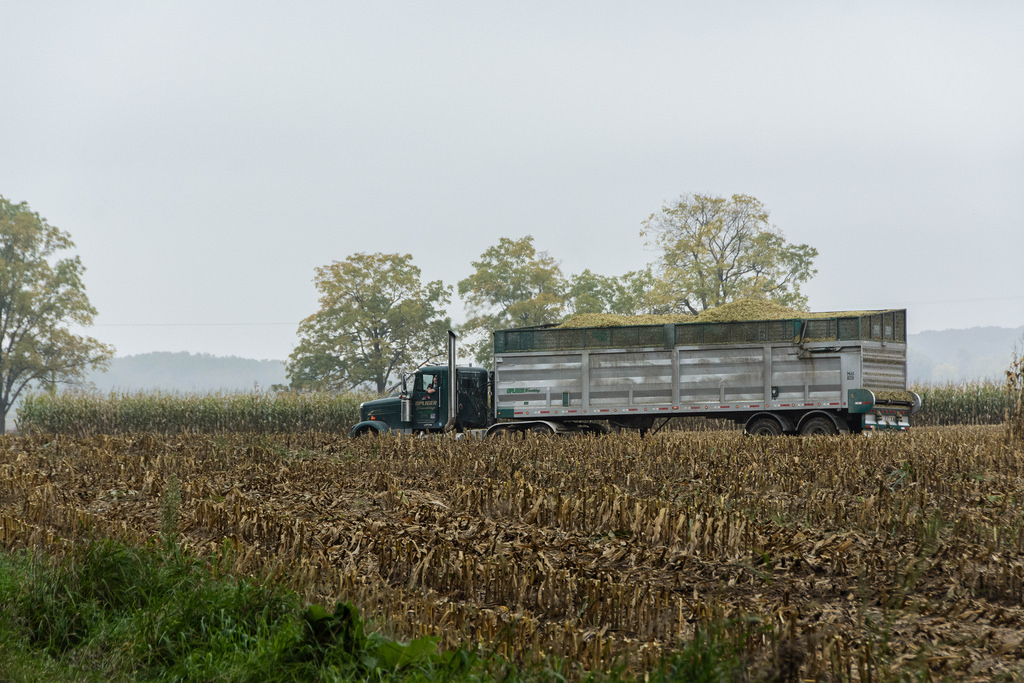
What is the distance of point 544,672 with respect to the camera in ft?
13.3

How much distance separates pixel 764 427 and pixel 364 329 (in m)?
35.8

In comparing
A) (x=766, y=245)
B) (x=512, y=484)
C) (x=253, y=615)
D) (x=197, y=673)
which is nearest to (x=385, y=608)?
(x=253, y=615)

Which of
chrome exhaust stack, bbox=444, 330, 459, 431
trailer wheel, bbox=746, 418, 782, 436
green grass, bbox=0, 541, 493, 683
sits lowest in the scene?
green grass, bbox=0, 541, 493, 683

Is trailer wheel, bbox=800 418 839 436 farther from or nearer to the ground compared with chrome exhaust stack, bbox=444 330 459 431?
nearer to the ground

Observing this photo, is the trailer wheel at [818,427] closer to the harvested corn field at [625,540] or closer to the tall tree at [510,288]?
the harvested corn field at [625,540]

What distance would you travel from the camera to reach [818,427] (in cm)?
1778

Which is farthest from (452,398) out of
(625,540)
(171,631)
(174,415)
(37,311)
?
(37,311)

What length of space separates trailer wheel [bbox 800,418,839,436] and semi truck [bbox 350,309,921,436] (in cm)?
2

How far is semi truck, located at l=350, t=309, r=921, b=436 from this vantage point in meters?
17.7

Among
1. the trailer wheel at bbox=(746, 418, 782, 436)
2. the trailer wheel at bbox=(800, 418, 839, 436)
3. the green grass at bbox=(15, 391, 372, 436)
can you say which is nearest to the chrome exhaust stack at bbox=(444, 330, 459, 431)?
the trailer wheel at bbox=(746, 418, 782, 436)

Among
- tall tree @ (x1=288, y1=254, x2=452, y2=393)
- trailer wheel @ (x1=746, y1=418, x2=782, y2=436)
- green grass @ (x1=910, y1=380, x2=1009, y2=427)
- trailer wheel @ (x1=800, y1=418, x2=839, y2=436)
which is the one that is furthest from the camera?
tall tree @ (x1=288, y1=254, x2=452, y2=393)

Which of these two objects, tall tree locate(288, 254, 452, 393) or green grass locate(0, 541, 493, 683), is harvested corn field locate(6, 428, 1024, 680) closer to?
green grass locate(0, 541, 493, 683)

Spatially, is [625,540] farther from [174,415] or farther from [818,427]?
[174,415]

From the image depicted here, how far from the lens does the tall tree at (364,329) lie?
50250 mm
